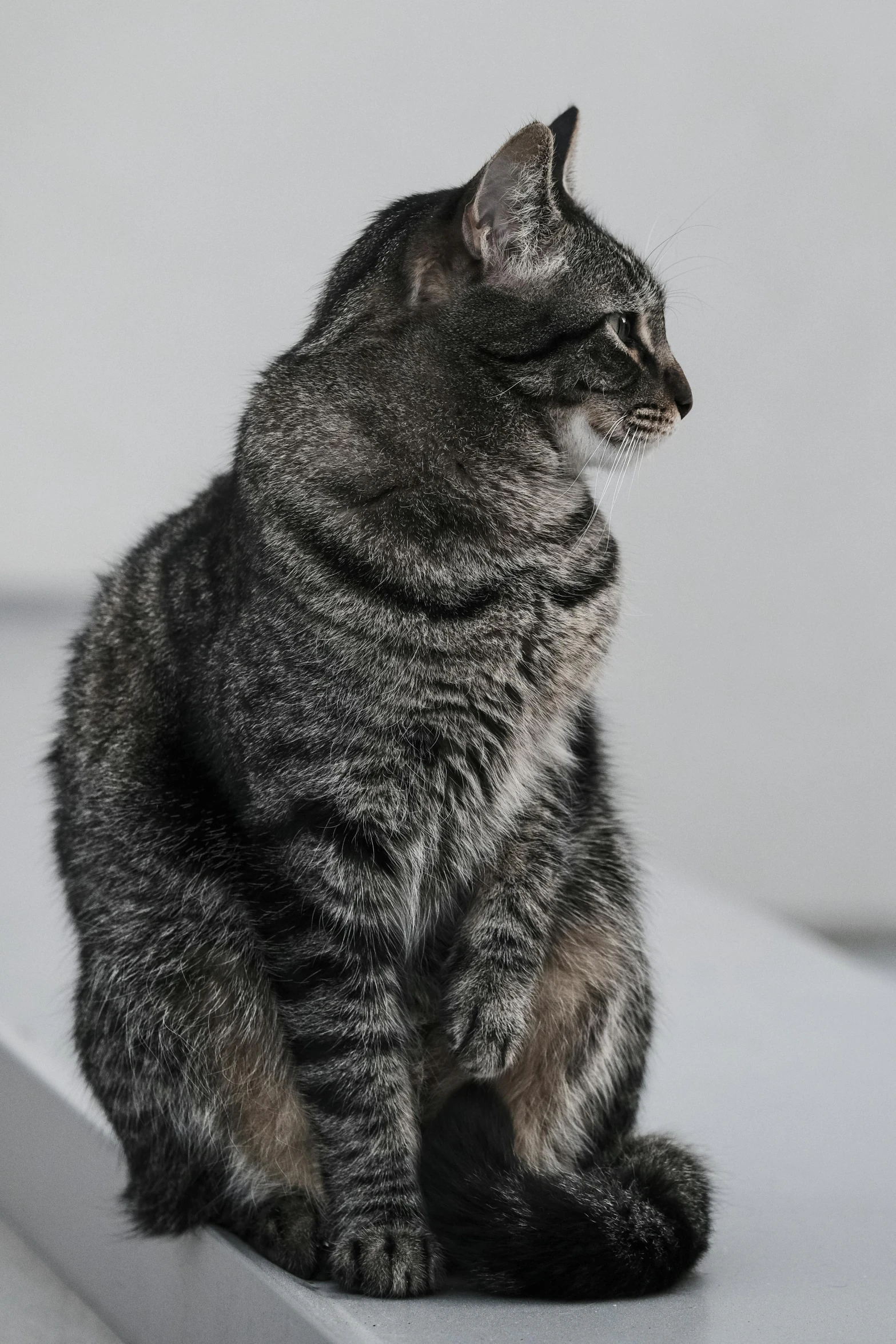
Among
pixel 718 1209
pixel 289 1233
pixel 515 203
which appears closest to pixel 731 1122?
pixel 718 1209

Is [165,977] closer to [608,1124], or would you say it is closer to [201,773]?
[201,773]

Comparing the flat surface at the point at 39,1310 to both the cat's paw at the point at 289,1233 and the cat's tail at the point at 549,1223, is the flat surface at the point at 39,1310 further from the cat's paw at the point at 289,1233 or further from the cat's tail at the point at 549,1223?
the cat's tail at the point at 549,1223

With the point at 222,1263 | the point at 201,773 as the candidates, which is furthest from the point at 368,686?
the point at 222,1263

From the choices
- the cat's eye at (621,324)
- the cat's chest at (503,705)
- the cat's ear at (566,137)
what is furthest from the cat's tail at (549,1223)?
the cat's ear at (566,137)

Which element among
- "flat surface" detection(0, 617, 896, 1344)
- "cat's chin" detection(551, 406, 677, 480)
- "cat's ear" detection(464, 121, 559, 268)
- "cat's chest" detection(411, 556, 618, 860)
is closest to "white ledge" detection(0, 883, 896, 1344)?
"flat surface" detection(0, 617, 896, 1344)

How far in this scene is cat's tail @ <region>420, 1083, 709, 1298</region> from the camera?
4.53 ft

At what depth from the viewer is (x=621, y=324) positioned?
1521mm

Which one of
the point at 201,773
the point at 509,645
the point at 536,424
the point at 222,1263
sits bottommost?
the point at 222,1263

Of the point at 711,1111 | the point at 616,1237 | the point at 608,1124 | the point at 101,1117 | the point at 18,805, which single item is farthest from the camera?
the point at 18,805

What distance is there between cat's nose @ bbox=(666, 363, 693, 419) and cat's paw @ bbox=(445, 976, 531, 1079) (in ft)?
2.12

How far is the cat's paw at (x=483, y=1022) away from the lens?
4.90 ft

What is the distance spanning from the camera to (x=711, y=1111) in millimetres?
2230

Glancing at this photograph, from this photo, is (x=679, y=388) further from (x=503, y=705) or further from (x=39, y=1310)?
(x=39, y=1310)

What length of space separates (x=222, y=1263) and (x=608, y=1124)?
0.45 m
